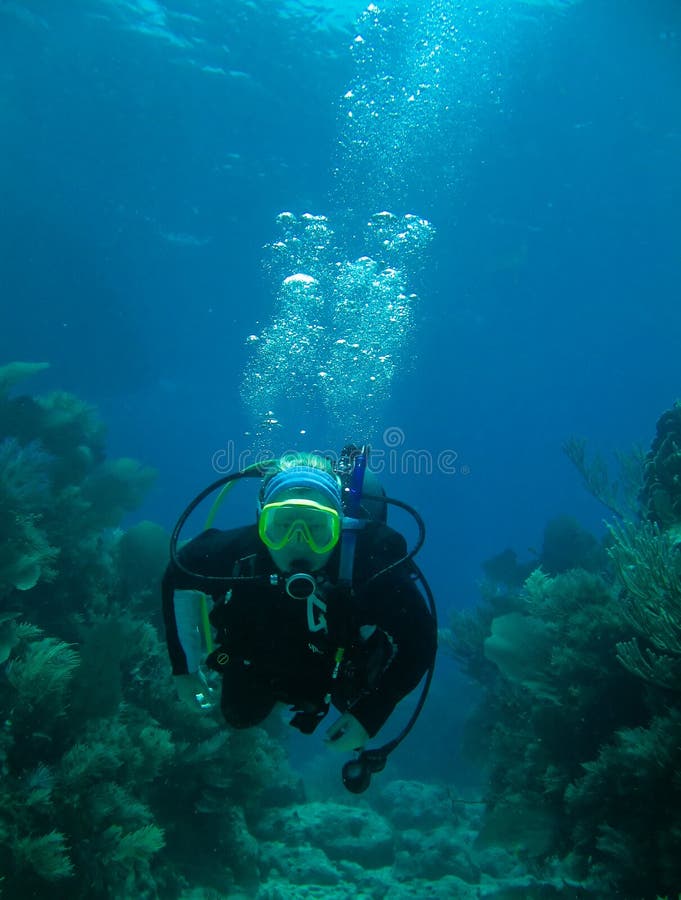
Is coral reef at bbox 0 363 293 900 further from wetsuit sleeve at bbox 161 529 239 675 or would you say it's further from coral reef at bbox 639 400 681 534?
coral reef at bbox 639 400 681 534

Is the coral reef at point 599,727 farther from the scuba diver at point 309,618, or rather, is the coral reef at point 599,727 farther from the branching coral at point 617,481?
the branching coral at point 617,481

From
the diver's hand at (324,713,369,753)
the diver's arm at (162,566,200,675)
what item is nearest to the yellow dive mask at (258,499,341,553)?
the diver's arm at (162,566,200,675)

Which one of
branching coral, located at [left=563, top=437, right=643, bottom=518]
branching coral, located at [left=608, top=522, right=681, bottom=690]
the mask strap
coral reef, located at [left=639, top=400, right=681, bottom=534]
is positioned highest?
branching coral, located at [left=563, top=437, right=643, bottom=518]

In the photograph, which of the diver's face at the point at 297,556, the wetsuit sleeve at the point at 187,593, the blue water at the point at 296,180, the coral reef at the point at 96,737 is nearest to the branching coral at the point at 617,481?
the coral reef at the point at 96,737

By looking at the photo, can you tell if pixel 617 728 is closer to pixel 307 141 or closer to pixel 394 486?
pixel 307 141

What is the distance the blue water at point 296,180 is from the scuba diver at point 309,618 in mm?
16565

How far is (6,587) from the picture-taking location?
6.63 meters

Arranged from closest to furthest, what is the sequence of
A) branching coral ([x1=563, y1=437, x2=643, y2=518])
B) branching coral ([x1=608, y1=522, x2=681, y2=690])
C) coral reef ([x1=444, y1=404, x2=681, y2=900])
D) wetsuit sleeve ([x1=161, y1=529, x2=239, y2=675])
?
1. wetsuit sleeve ([x1=161, y1=529, x2=239, y2=675])
2. coral reef ([x1=444, y1=404, x2=681, y2=900])
3. branching coral ([x1=608, y1=522, x2=681, y2=690])
4. branching coral ([x1=563, y1=437, x2=643, y2=518])

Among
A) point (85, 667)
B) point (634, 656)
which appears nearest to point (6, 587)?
point (85, 667)

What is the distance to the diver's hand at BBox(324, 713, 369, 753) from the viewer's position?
2.97 metres

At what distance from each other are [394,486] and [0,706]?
74309mm

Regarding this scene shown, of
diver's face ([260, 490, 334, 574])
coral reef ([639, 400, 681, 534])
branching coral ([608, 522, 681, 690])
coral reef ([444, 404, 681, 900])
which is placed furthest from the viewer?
coral reef ([639, 400, 681, 534])

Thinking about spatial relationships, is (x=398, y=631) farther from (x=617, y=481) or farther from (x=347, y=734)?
(x=617, y=481)

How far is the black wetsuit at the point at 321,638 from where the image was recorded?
2.96m
